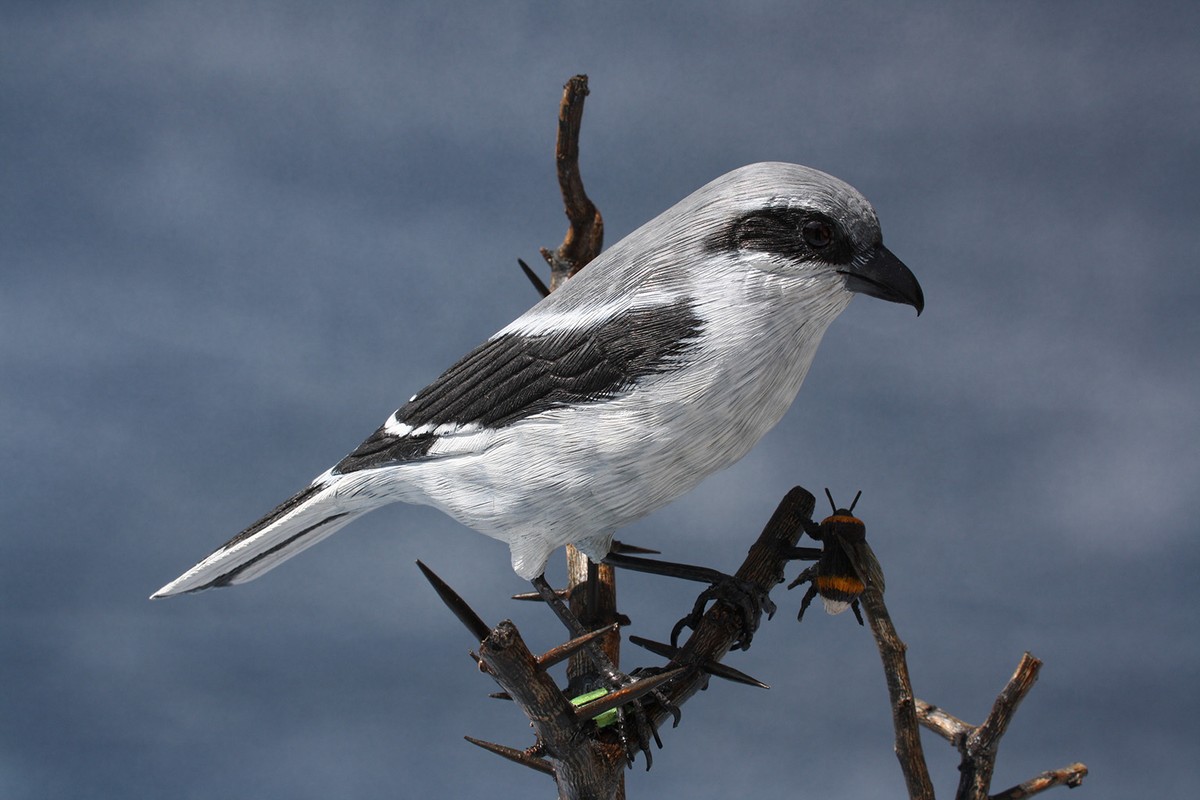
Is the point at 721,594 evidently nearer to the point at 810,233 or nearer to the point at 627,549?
→ the point at 627,549

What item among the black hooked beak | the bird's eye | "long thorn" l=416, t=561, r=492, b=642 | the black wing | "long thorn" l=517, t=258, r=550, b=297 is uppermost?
"long thorn" l=517, t=258, r=550, b=297

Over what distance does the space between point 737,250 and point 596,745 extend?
95 cm

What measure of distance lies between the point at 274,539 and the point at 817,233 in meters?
1.22

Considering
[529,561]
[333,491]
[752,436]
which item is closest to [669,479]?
[752,436]

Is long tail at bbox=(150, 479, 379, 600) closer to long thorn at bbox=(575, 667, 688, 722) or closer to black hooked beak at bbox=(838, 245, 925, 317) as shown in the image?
long thorn at bbox=(575, 667, 688, 722)

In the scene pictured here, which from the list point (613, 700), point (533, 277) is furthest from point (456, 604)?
point (533, 277)

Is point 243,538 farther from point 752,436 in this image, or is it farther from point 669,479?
point 752,436

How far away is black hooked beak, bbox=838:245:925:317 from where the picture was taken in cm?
202

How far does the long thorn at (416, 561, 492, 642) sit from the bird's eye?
0.84 meters

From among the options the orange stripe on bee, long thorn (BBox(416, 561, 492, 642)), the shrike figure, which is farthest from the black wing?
the orange stripe on bee

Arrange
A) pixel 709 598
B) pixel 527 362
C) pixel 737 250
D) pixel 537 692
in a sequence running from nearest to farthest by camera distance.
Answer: pixel 537 692, pixel 737 250, pixel 527 362, pixel 709 598

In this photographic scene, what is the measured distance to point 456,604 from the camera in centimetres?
180

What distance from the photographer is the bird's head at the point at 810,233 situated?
1996mm

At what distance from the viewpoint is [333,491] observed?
2291 mm
